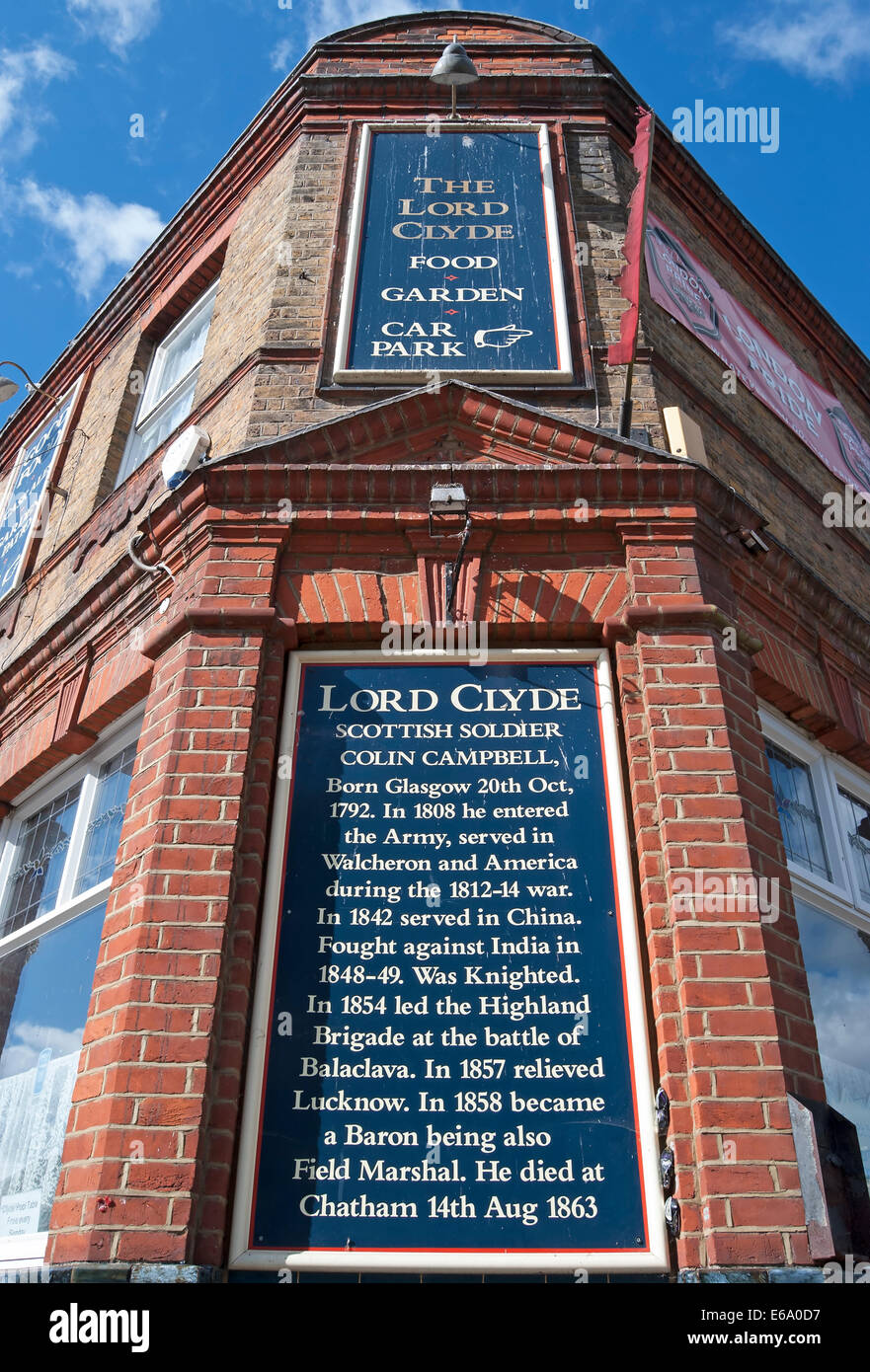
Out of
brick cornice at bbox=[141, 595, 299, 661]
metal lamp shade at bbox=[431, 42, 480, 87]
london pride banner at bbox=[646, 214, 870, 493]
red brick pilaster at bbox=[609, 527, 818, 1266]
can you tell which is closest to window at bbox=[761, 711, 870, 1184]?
red brick pilaster at bbox=[609, 527, 818, 1266]

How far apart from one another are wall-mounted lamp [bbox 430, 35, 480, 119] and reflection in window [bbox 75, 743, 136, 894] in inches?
197

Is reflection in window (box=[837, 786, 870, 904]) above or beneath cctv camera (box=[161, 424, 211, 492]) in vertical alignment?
beneath

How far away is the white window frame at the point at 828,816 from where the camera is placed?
4816 mm

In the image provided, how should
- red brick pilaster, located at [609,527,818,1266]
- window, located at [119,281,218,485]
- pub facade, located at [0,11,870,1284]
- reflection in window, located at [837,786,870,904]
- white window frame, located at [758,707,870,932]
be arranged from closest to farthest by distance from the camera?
red brick pilaster, located at [609,527,818,1266] → pub facade, located at [0,11,870,1284] → white window frame, located at [758,707,870,932] → reflection in window, located at [837,786,870,904] → window, located at [119,281,218,485]

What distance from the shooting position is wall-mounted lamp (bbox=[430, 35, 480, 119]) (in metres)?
6.78

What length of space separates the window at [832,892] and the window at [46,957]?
3.26m

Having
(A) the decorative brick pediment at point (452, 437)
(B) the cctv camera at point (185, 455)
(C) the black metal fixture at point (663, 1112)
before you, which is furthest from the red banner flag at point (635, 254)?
(C) the black metal fixture at point (663, 1112)

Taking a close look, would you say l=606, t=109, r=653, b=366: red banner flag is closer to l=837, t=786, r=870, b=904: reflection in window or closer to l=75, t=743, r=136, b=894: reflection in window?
l=837, t=786, r=870, b=904: reflection in window

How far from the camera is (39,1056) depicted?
4.77 metres

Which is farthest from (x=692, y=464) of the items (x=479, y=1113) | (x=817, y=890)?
(x=479, y=1113)

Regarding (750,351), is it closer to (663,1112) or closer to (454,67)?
(454,67)
